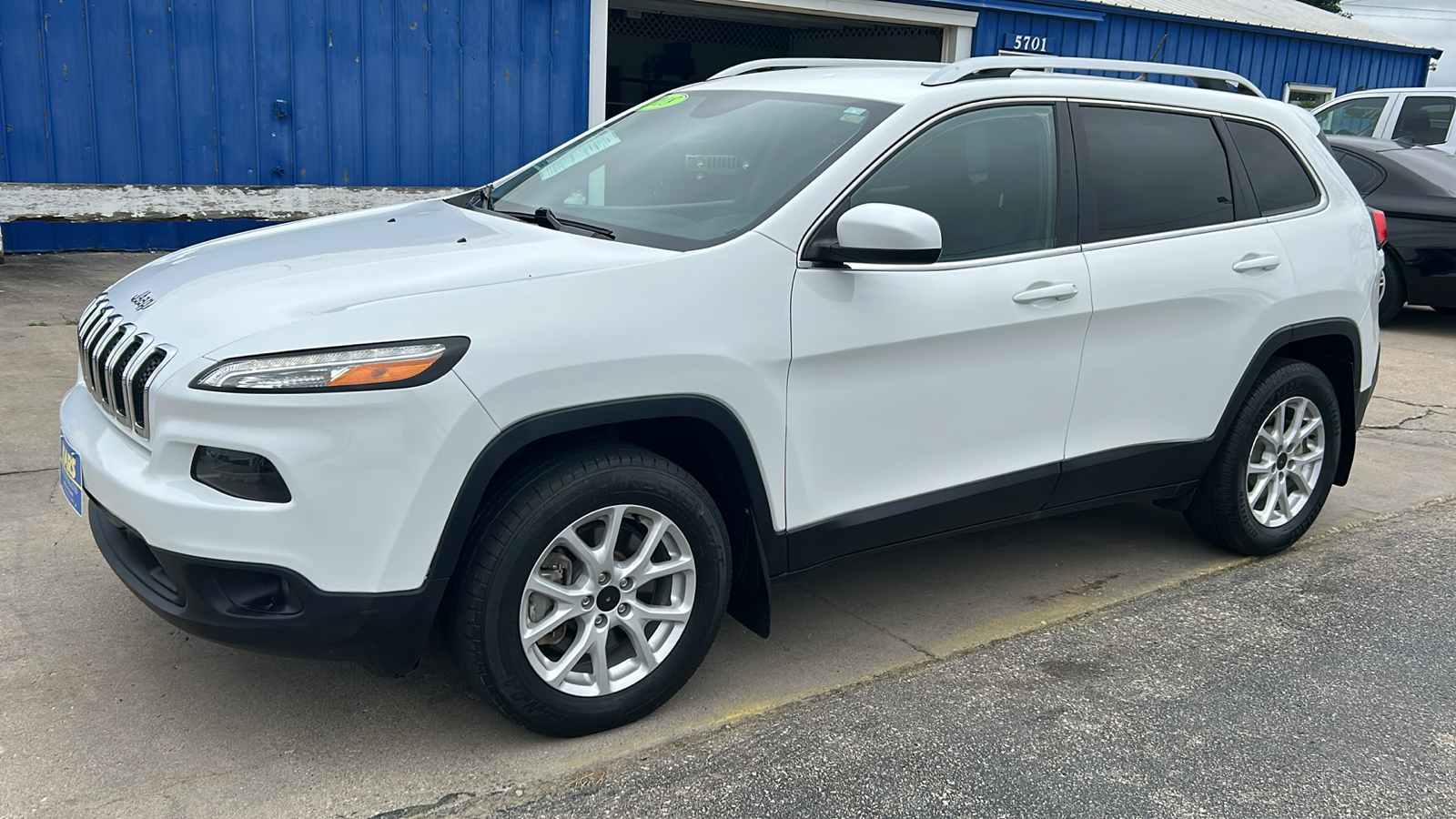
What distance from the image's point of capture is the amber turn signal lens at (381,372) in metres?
2.45

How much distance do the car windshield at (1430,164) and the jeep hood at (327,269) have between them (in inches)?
351

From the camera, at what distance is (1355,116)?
39.8 feet

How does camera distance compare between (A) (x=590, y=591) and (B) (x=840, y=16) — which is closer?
(A) (x=590, y=591)

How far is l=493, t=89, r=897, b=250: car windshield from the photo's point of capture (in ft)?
10.5

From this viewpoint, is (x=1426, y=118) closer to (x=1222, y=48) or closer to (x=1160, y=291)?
(x=1222, y=48)

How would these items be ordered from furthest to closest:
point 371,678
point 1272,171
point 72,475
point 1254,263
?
point 1272,171 < point 1254,263 < point 371,678 < point 72,475

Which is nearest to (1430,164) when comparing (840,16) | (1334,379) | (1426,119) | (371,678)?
(1426,119)

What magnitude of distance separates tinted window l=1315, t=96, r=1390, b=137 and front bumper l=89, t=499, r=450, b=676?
1197cm

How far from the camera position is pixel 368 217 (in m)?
3.70

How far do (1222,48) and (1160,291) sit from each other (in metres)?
13.4

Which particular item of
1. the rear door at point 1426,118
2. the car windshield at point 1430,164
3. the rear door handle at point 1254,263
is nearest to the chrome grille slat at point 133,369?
the rear door handle at point 1254,263

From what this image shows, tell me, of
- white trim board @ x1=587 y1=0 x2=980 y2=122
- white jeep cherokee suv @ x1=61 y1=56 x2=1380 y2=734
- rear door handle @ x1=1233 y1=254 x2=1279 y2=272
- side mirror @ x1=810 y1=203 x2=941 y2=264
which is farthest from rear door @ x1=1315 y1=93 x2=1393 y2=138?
side mirror @ x1=810 y1=203 x2=941 y2=264

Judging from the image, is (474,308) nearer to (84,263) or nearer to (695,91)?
(695,91)

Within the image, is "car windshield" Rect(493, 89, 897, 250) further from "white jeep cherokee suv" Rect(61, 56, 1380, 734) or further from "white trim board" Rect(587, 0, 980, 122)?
"white trim board" Rect(587, 0, 980, 122)
